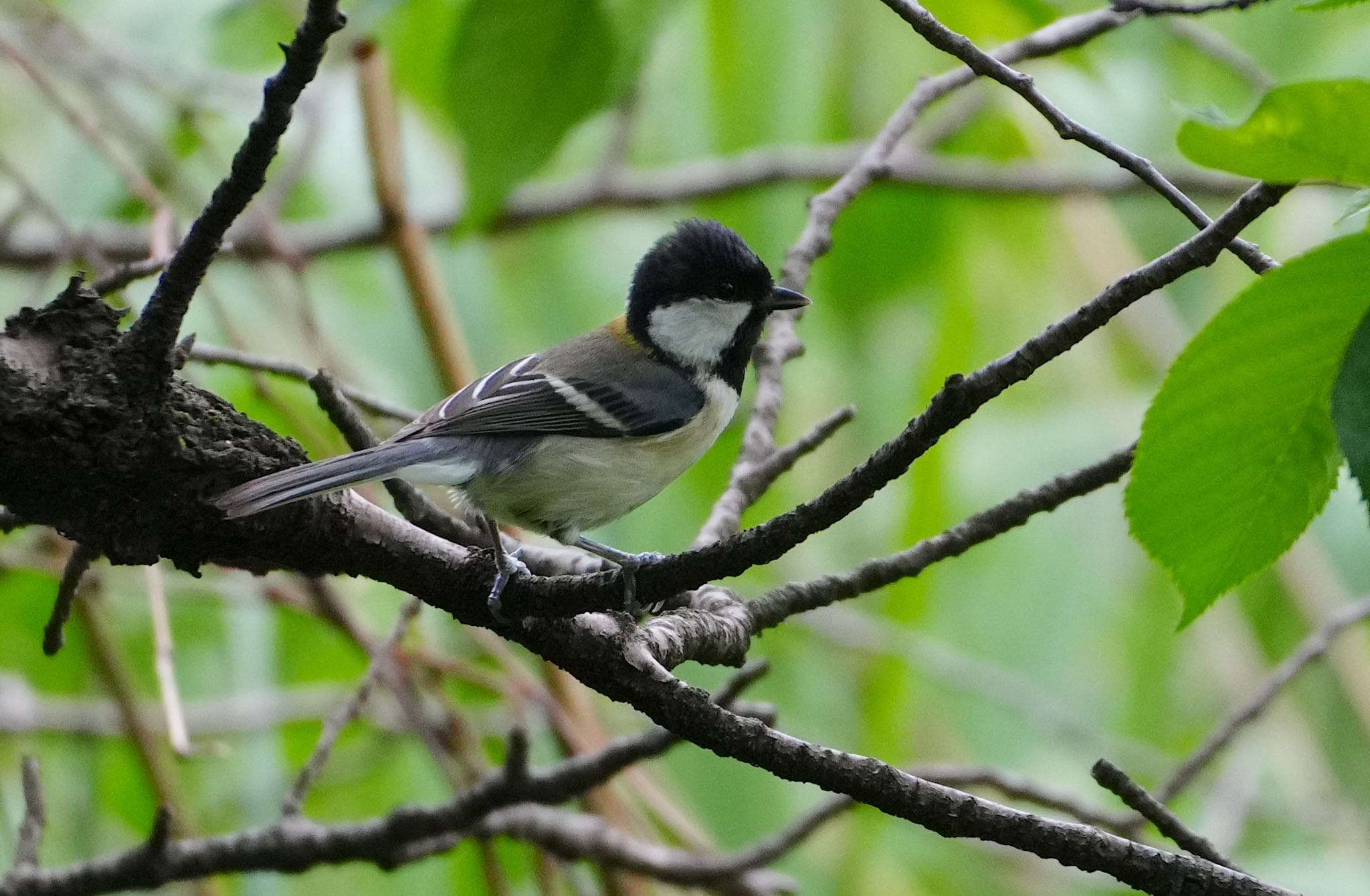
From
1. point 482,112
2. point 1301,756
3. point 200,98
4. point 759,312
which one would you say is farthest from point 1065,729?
point 200,98

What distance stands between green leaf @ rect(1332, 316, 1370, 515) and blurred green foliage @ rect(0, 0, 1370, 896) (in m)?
1.59

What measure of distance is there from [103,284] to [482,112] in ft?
3.07

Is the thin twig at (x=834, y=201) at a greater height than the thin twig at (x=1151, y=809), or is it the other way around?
the thin twig at (x=834, y=201)

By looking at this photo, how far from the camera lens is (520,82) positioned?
94.6 inches

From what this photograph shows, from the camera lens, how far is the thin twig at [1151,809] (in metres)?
1.38

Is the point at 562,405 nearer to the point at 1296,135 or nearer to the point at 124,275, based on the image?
the point at 124,275

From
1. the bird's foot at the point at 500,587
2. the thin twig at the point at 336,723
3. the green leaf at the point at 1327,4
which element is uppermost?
the green leaf at the point at 1327,4

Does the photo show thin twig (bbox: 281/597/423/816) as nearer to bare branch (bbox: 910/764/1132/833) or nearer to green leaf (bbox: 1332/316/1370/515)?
bare branch (bbox: 910/764/1132/833)

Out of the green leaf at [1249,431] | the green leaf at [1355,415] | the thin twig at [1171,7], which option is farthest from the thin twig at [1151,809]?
the thin twig at [1171,7]

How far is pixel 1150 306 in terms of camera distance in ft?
13.4

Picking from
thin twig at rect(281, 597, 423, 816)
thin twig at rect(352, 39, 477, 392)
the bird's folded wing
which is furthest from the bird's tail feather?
thin twig at rect(352, 39, 477, 392)

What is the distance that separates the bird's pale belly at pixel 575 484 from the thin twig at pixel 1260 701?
114cm

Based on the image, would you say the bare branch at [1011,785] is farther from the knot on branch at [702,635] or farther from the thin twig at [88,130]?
the thin twig at [88,130]

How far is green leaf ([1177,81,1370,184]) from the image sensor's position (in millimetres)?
1058
